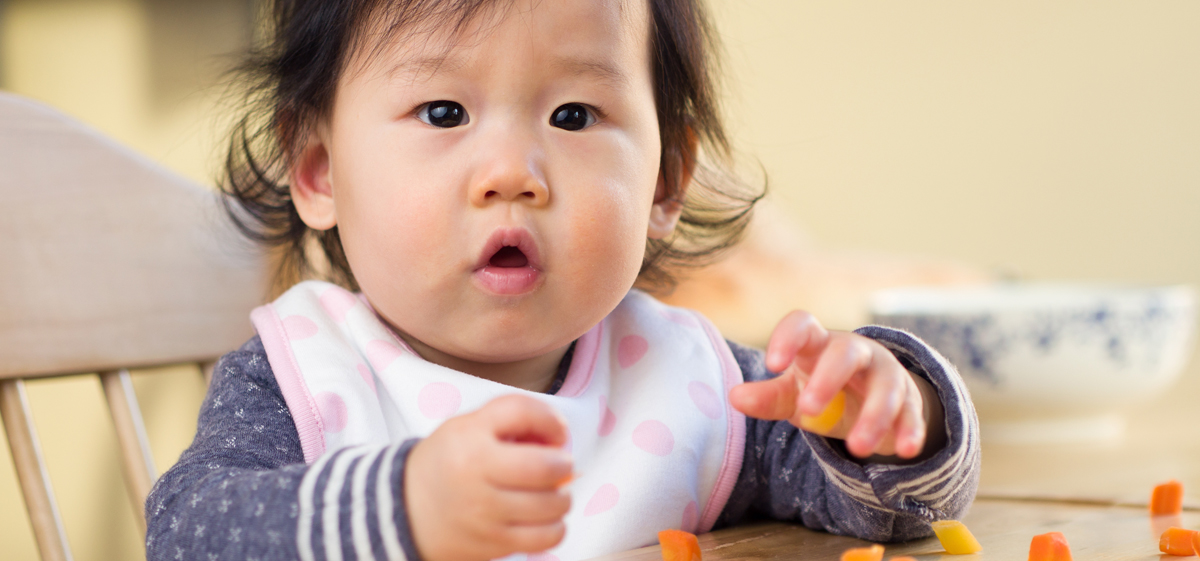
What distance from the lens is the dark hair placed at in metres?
0.72

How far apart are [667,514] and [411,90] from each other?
1.23 feet

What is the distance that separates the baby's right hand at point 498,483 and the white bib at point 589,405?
262mm

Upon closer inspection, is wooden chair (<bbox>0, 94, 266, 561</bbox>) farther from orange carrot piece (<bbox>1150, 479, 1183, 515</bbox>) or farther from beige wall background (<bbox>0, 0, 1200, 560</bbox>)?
beige wall background (<bbox>0, 0, 1200, 560</bbox>)

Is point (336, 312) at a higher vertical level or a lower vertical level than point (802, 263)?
higher

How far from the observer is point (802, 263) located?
5.99 ft

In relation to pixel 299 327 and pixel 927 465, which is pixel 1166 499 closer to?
pixel 927 465

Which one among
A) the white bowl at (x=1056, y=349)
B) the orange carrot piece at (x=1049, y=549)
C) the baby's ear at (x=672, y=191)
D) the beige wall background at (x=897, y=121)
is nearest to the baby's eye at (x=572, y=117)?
the baby's ear at (x=672, y=191)

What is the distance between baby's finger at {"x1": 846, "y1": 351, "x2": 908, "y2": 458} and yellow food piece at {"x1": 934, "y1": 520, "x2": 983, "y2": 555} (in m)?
0.10

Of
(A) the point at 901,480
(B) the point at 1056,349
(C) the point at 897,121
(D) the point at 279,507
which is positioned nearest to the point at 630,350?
(A) the point at 901,480

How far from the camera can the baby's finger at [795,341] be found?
487mm

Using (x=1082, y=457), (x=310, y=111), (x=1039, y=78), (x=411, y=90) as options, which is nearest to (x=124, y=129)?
(x=310, y=111)

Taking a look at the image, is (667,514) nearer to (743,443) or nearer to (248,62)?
(743,443)

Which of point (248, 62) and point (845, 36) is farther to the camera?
point (845, 36)

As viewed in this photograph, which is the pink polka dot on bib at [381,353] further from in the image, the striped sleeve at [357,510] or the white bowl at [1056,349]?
the white bowl at [1056,349]
